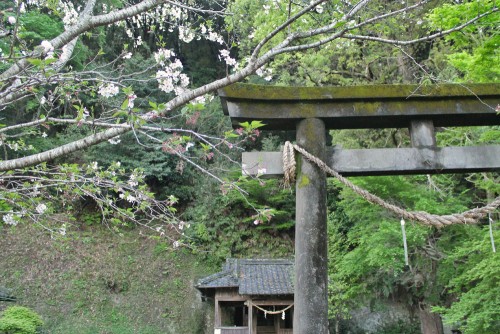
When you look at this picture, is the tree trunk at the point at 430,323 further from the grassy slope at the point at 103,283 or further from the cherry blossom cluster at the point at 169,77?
the cherry blossom cluster at the point at 169,77

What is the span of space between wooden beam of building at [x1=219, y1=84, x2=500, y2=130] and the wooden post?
141mm

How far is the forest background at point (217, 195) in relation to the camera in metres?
4.25

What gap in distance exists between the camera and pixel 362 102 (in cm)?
318

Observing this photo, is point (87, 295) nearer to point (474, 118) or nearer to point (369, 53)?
point (369, 53)

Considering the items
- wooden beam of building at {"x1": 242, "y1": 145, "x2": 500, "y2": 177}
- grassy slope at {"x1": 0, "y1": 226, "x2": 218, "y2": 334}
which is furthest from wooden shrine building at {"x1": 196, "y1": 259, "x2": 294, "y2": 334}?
wooden beam of building at {"x1": 242, "y1": 145, "x2": 500, "y2": 177}

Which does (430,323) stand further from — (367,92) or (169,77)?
(169,77)

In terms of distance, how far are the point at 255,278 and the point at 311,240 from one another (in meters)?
10.1

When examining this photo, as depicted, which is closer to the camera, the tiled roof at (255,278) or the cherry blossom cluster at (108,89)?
the cherry blossom cluster at (108,89)

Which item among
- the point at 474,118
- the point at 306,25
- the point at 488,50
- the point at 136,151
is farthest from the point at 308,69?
the point at 136,151

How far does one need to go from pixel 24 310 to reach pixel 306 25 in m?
10.9

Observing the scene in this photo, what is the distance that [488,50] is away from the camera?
5.00m

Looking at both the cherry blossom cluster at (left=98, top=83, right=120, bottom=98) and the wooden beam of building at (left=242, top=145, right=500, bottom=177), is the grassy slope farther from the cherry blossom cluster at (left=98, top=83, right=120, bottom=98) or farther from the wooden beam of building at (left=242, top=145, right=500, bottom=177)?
the wooden beam of building at (left=242, top=145, right=500, bottom=177)

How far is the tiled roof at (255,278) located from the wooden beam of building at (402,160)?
8469mm

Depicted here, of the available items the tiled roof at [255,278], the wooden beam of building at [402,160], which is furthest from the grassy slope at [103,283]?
the wooden beam of building at [402,160]
